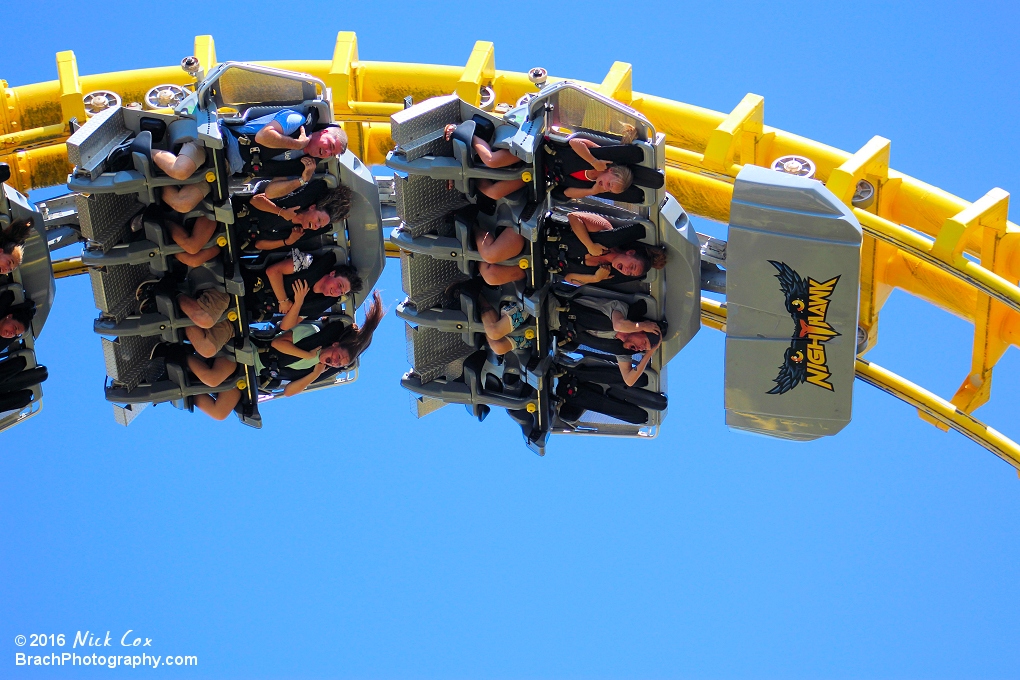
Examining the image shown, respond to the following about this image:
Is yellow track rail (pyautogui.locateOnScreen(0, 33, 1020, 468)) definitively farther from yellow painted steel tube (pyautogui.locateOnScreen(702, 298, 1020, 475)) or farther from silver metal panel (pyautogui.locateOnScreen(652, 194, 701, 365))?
silver metal panel (pyautogui.locateOnScreen(652, 194, 701, 365))

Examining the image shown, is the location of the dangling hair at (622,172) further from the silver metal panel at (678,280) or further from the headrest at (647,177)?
the silver metal panel at (678,280)

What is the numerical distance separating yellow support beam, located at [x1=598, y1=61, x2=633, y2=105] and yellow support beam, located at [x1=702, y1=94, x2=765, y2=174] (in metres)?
0.97

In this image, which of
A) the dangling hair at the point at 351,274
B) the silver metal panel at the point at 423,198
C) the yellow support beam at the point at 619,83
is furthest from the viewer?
the dangling hair at the point at 351,274

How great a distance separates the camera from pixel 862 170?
20062 mm

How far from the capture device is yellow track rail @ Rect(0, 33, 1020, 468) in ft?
65.2

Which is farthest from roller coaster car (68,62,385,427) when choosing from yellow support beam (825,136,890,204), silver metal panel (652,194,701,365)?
yellow support beam (825,136,890,204)

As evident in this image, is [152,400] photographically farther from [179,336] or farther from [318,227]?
[318,227]

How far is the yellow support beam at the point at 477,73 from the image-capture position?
849 inches

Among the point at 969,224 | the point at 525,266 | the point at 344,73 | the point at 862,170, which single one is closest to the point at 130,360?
the point at 344,73

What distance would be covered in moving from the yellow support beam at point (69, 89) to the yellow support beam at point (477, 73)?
142 inches

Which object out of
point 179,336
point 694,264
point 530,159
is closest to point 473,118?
point 530,159

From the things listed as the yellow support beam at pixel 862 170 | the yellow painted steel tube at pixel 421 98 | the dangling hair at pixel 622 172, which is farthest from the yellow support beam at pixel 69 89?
the yellow support beam at pixel 862 170

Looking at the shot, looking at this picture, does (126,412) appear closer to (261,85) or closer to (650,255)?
(261,85)

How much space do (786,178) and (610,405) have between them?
3167mm
